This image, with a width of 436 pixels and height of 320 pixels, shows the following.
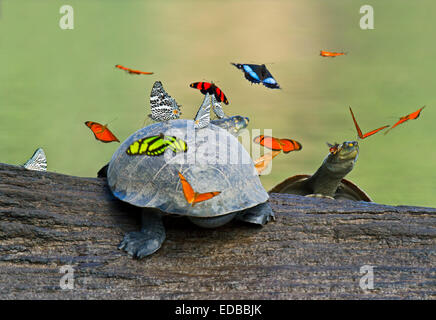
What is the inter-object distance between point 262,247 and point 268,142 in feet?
1.36

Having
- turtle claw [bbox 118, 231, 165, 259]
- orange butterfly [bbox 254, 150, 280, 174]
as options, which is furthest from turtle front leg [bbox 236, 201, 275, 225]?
turtle claw [bbox 118, 231, 165, 259]

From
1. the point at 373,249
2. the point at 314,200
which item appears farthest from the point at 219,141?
the point at 373,249

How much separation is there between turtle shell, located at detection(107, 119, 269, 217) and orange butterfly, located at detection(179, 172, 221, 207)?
1 cm

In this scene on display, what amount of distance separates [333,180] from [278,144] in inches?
26.4

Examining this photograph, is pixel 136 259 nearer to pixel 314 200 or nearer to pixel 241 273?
pixel 241 273

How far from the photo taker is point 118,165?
1372 millimetres

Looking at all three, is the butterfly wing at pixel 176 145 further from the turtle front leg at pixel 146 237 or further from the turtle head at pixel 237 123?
the turtle head at pixel 237 123

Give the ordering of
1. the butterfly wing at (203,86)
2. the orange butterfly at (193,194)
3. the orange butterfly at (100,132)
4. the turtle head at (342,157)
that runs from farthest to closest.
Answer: the turtle head at (342,157) < the orange butterfly at (100,132) < the butterfly wing at (203,86) < the orange butterfly at (193,194)

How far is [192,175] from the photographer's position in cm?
123

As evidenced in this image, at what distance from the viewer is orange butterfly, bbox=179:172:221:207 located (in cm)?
118

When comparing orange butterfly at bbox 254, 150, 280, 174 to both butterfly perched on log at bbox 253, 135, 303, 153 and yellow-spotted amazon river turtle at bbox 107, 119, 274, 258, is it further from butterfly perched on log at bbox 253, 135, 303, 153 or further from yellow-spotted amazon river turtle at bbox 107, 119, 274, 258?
yellow-spotted amazon river turtle at bbox 107, 119, 274, 258

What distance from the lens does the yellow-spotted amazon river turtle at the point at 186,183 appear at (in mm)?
1207

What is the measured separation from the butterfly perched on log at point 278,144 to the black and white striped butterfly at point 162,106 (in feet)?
1.08

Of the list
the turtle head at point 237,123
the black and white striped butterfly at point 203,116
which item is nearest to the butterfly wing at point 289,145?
the turtle head at point 237,123
